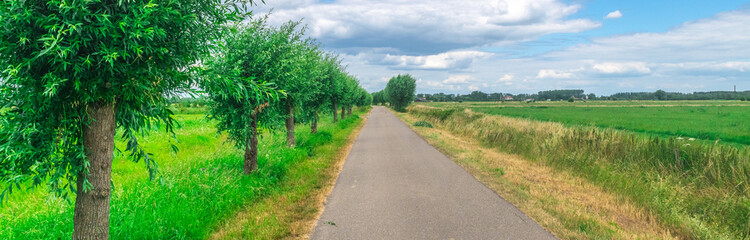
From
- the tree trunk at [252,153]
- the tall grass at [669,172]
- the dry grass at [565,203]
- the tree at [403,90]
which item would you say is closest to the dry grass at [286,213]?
the tree trunk at [252,153]

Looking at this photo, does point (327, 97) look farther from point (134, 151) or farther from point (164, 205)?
point (134, 151)

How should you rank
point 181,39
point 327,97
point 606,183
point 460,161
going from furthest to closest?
point 327,97 → point 460,161 → point 606,183 → point 181,39

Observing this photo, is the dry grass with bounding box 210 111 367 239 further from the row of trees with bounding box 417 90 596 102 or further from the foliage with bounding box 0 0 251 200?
the row of trees with bounding box 417 90 596 102

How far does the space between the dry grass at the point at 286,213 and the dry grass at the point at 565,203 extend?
13.0ft

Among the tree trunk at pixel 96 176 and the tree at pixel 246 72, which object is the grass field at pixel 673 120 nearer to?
the tree at pixel 246 72

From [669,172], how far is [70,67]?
38.6ft

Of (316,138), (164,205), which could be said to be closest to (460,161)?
(316,138)

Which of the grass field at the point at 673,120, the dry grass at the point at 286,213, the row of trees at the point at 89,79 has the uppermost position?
the row of trees at the point at 89,79

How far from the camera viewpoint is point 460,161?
12477mm

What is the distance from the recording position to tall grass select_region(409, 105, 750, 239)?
6289 mm

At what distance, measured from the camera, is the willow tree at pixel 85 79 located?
331cm

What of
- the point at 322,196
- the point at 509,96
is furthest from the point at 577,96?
the point at 322,196

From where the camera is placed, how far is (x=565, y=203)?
732cm

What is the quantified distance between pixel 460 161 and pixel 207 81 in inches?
383
